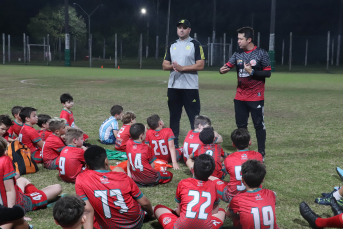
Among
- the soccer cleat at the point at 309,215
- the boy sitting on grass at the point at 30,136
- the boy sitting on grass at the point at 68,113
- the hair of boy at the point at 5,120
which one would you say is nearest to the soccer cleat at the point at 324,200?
the soccer cleat at the point at 309,215

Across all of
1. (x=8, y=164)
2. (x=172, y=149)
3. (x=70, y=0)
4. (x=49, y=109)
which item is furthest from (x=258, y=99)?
(x=70, y=0)

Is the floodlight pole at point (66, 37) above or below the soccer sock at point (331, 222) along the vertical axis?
above

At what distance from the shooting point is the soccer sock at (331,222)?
3.38 m

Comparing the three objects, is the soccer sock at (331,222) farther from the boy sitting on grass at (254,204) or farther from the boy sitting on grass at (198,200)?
the boy sitting on grass at (198,200)

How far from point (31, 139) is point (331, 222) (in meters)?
4.89

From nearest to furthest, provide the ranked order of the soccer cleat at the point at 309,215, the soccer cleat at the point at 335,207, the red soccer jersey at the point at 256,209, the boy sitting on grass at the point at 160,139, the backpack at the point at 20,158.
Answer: the red soccer jersey at the point at 256,209
the soccer cleat at the point at 309,215
the soccer cleat at the point at 335,207
the backpack at the point at 20,158
the boy sitting on grass at the point at 160,139

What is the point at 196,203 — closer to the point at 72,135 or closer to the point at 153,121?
the point at 72,135

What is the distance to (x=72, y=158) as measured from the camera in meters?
5.10

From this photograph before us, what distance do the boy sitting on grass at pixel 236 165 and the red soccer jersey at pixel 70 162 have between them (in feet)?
6.79

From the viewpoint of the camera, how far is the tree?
63.6 meters

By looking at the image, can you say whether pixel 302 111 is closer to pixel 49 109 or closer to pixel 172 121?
pixel 172 121

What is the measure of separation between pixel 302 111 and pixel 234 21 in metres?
54.7

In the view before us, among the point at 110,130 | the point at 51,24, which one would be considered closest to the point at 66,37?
the point at 51,24

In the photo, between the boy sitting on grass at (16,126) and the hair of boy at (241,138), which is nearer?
the hair of boy at (241,138)
